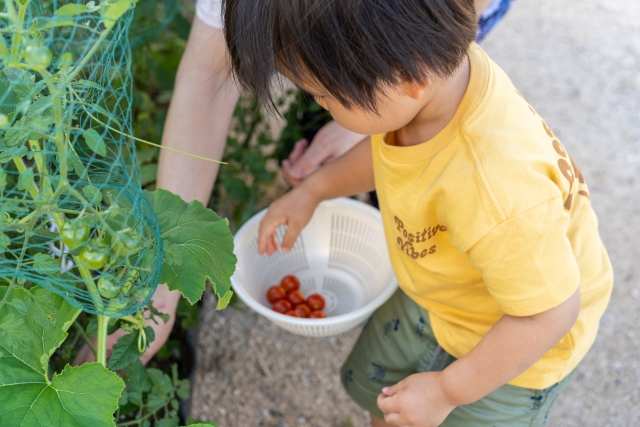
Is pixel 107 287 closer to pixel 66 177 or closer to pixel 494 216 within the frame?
pixel 66 177

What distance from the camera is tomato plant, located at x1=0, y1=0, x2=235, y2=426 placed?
0.73 m

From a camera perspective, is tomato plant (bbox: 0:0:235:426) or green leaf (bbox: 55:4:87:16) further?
tomato plant (bbox: 0:0:235:426)

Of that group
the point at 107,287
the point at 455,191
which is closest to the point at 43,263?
the point at 107,287

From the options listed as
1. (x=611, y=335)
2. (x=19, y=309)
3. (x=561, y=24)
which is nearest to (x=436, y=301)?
(x=19, y=309)

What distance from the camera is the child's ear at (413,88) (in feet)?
3.09

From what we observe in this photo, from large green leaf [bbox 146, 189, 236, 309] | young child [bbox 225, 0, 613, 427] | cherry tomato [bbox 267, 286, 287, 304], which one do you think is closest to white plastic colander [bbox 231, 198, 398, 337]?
cherry tomato [bbox 267, 286, 287, 304]

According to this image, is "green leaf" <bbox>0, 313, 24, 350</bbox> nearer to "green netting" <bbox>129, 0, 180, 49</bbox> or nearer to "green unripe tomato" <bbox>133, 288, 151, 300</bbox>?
"green unripe tomato" <bbox>133, 288, 151, 300</bbox>

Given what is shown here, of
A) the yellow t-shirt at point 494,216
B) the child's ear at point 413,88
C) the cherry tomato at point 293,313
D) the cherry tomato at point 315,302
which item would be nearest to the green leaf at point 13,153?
the child's ear at point 413,88

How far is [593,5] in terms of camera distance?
133 inches

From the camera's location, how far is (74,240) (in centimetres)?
73

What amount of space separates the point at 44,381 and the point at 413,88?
2.29 feet

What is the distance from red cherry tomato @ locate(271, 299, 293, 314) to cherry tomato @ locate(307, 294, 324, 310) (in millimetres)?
74

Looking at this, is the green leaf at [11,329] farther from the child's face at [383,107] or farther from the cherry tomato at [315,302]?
the cherry tomato at [315,302]

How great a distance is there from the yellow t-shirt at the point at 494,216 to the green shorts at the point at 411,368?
0.07 m
